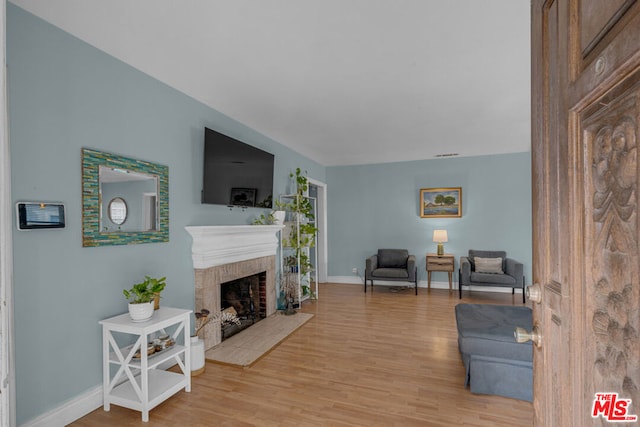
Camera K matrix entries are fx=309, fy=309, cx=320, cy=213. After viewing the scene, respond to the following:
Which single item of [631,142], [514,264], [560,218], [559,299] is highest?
[631,142]

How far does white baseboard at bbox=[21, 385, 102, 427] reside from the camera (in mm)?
1845

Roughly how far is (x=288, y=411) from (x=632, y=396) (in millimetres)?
2035

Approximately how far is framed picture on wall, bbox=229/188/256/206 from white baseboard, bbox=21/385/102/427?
1.97 m

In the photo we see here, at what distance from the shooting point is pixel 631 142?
1.74ft

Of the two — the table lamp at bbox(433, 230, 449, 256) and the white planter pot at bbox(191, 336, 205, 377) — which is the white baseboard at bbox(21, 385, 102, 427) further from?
the table lamp at bbox(433, 230, 449, 256)

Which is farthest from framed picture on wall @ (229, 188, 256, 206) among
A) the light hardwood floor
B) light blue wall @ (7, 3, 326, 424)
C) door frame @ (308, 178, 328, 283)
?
door frame @ (308, 178, 328, 283)

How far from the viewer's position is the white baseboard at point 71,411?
1.84m

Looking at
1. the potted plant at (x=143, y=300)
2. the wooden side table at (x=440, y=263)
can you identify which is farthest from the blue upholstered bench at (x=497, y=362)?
the wooden side table at (x=440, y=263)

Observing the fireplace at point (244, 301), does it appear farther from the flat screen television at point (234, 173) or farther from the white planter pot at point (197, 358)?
the flat screen television at point (234, 173)

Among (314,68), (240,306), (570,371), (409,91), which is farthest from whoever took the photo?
(240,306)

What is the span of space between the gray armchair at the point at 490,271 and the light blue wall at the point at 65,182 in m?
4.47

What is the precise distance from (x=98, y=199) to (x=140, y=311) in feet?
2.75

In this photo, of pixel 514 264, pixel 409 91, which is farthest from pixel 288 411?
pixel 514 264

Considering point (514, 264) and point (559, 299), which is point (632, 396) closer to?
point (559, 299)
